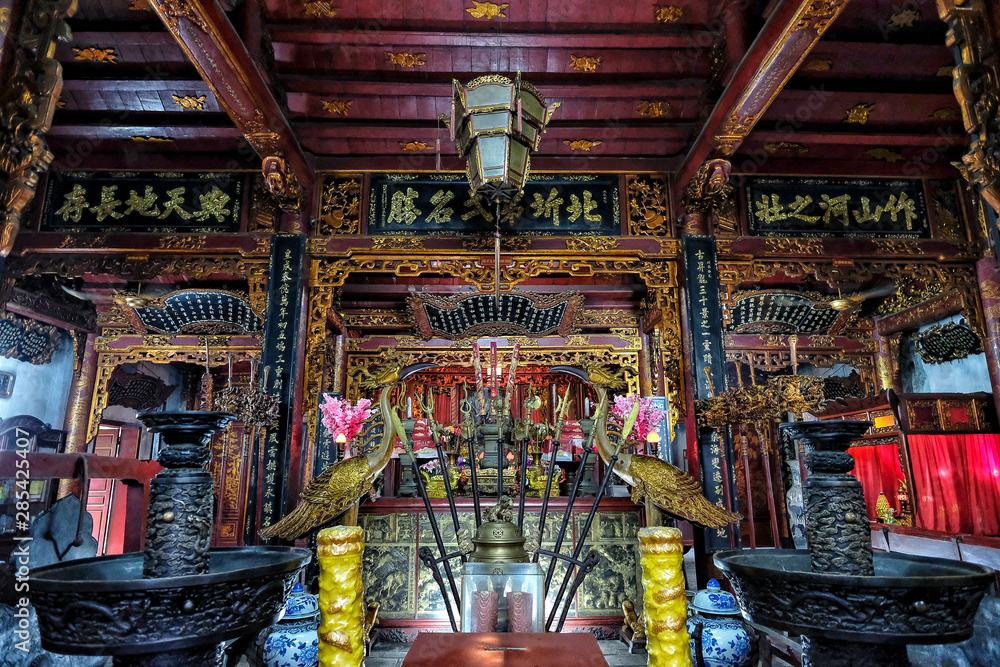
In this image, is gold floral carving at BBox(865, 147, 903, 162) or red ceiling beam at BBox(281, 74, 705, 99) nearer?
red ceiling beam at BBox(281, 74, 705, 99)

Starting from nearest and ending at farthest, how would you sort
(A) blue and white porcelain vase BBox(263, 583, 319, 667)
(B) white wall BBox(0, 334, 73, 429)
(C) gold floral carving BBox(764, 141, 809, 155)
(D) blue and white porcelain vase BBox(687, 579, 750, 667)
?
1. (D) blue and white porcelain vase BBox(687, 579, 750, 667)
2. (A) blue and white porcelain vase BBox(263, 583, 319, 667)
3. (C) gold floral carving BBox(764, 141, 809, 155)
4. (B) white wall BBox(0, 334, 73, 429)

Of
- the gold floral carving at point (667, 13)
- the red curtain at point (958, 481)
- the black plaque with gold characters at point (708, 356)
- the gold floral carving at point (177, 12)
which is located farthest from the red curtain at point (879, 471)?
the gold floral carving at point (177, 12)

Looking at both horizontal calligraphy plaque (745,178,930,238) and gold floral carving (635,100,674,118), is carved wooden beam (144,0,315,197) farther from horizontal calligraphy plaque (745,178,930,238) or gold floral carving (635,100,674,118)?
horizontal calligraphy plaque (745,178,930,238)

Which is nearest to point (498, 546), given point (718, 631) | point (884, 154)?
point (718, 631)

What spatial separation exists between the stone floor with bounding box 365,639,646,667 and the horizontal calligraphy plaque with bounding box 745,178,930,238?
3659 millimetres

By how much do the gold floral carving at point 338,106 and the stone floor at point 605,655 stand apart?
→ 167 inches

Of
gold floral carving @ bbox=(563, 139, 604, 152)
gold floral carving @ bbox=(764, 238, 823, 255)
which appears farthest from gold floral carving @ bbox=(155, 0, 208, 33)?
gold floral carving @ bbox=(764, 238, 823, 255)

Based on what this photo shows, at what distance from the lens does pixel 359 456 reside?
1.91 meters

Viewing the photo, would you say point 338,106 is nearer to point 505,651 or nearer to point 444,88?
point 444,88

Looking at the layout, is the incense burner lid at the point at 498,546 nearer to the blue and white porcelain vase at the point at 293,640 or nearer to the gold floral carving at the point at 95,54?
the blue and white porcelain vase at the point at 293,640

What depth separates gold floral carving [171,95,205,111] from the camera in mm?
4152

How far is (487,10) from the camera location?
3.52 metres

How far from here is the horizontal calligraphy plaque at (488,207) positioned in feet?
16.0

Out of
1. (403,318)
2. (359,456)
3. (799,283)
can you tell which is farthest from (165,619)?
(799,283)
